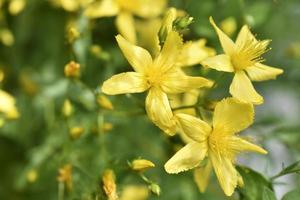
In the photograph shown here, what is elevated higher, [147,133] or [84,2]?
[84,2]

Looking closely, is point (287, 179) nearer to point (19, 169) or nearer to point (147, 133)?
point (147, 133)

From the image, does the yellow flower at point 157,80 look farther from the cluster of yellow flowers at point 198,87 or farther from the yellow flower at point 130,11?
the yellow flower at point 130,11

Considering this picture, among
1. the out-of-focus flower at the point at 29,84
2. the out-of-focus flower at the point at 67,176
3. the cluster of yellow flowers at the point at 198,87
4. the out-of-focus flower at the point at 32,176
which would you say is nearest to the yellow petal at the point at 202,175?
the cluster of yellow flowers at the point at 198,87

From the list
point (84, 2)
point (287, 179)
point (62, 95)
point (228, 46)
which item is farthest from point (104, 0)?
point (287, 179)

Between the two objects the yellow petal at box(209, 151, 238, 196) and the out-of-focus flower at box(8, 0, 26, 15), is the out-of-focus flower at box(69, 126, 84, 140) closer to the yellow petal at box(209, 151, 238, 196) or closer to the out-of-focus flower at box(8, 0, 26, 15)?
the yellow petal at box(209, 151, 238, 196)

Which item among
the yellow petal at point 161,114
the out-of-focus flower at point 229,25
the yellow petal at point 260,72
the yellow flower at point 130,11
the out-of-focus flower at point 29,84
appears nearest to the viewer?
the yellow petal at point 161,114

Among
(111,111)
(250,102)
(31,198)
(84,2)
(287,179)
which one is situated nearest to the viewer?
(250,102)

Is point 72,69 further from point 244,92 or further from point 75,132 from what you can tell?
point 244,92
